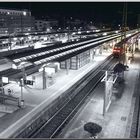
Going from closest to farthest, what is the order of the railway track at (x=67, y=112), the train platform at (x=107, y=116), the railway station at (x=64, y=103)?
the train platform at (x=107, y=116) → the railway station at (x=64, y=103) → the railway track at (x=67, y=112)

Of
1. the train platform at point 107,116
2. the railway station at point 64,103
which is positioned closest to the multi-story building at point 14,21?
the railway station at point 64,103

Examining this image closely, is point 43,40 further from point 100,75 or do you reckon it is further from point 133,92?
point 133,92

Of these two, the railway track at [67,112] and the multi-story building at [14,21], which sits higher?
the multi-story building at [14,21]

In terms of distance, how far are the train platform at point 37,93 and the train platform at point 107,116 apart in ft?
13.2

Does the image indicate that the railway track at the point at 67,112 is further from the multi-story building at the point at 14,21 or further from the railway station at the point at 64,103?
the multi-story building at the point at 14,21

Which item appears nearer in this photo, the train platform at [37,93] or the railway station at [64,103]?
the railway station at [64,103]

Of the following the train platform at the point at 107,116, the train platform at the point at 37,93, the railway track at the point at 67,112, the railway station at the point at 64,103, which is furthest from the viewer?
the train platform at the point at 37,93

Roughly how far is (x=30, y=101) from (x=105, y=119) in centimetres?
846

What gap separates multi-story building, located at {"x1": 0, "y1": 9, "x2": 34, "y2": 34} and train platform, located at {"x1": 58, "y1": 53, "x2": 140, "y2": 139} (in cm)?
7102

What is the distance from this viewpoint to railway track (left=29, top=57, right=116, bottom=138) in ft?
62.8


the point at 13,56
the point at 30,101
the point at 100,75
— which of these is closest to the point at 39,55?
the point at 13,56

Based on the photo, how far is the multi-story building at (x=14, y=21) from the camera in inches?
4028

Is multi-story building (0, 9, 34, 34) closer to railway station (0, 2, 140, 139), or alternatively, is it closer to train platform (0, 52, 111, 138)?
train platform (0, 52, 111, 138)

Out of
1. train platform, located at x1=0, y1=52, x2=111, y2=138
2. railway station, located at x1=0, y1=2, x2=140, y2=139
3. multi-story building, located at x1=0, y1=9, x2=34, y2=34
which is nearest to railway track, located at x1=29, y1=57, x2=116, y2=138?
railway station, located at x1=0, y1=2, x2=140, y2=139
